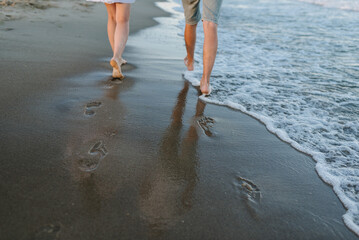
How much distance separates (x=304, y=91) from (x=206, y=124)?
4.53 feet

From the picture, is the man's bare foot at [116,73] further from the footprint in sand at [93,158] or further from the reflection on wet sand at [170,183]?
the footprint in sand at [93,158]

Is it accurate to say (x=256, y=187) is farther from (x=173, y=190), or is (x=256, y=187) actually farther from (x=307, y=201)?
(x=173, y=190)

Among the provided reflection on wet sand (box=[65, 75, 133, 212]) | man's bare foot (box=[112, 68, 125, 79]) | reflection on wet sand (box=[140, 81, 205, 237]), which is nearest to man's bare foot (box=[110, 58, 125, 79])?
man's bare foot (box=[112, 68, 125, 79])

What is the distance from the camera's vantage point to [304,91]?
2838 mm

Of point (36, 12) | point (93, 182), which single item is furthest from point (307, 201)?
point (36, 12)

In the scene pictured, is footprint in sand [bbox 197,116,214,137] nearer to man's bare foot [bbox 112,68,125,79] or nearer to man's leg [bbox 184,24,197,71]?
man's bare foot [bbox 112,68,125,79]

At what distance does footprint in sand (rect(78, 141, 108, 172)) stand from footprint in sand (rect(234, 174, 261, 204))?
2.43 feet

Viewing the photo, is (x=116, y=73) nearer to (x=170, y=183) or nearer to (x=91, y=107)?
(x=91, y=107)

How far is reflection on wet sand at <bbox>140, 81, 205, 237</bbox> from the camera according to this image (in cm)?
117

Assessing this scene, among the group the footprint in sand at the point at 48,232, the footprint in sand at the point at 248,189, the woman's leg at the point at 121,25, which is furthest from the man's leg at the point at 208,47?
the footprint in sand at the point at 48,232

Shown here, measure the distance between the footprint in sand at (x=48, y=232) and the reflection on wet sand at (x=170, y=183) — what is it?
34 cm

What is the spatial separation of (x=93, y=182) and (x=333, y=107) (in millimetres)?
2210

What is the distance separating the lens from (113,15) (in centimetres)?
284

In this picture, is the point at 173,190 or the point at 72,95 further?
the point at 72,95
